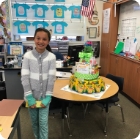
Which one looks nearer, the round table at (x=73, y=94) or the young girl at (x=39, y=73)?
A: the young girl at (x=39, y=73)

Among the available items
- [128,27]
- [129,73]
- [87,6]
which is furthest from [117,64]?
[87,6]

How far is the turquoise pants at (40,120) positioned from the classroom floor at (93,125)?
38 centimetres

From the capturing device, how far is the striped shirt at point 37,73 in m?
1.50

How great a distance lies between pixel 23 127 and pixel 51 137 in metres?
0.49

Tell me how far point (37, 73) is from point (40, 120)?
50cm

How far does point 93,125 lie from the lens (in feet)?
7.98

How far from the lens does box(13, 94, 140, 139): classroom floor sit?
2185mm

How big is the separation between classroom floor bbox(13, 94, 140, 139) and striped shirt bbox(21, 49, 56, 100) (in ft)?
2.10

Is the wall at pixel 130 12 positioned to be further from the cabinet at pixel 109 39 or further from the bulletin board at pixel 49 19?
the bulletin board at pixel 49 19

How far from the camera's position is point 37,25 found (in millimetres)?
4492

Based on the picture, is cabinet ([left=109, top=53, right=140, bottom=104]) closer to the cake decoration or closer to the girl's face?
the cake decoration

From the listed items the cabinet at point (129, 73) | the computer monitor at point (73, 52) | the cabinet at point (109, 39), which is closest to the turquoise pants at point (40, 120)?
the computer monitor at point (73, 52)

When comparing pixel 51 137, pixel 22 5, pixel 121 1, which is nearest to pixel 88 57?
pixel 51 137

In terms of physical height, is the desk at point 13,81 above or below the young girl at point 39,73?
below
